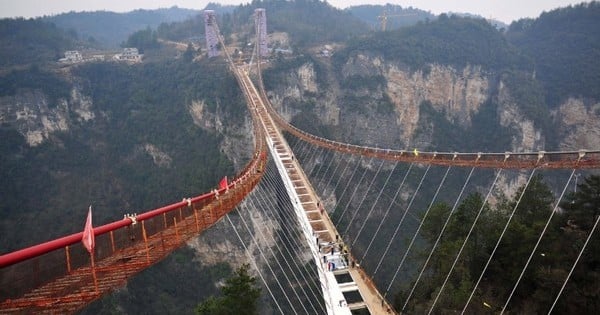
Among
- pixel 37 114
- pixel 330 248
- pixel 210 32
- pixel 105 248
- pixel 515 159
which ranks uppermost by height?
pixel 210 32

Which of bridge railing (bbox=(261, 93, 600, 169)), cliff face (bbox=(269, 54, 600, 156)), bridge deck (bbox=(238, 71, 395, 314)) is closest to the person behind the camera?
bridge railing (bbox=(261, 93, 600, 169))

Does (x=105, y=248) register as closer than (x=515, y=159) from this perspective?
Yes

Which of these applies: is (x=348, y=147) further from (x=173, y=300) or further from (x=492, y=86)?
(x=492, y=86)

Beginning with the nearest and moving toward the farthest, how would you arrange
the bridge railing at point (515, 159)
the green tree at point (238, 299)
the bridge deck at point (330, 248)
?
1. the bridge railing at point (515, 159)
2. the bridge deck at point (330, 248)
3. the green tree at point (238, 299)

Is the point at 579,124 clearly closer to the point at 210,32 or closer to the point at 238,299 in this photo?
the point at 210,32

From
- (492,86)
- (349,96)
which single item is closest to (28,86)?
(349,96)

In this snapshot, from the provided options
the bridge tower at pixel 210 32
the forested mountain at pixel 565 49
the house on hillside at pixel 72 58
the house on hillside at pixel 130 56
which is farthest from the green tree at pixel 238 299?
the house on hillside at pixel 130 56

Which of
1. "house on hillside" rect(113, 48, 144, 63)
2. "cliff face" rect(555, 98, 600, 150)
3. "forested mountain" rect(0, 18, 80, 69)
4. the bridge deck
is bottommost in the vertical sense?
"cliff face" rect(555, 98, 600, 150)

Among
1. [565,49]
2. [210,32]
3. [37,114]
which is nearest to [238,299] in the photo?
[37,114]

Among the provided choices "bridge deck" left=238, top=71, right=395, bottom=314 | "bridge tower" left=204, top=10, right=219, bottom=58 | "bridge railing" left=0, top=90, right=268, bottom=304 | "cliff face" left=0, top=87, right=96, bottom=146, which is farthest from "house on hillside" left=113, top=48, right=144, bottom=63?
"bridge railing" left=0, top=90, right=268, bottom=304

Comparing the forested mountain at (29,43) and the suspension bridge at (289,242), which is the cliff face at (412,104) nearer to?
the suspension bridge at (289,242)

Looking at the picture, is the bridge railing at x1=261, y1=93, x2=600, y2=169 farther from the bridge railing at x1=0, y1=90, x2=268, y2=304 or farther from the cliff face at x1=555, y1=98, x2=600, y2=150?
the cliff face at x1=555, y1=98, x2=600, y2=150
